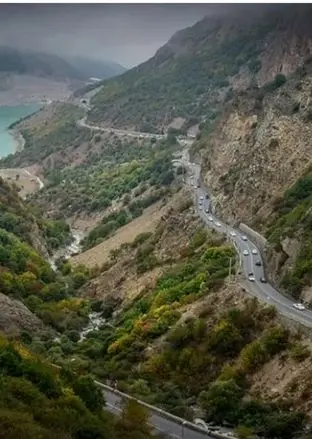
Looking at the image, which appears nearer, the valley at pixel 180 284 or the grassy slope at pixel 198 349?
the valley at pixel 180 284

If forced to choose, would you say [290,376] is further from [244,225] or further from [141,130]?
[141,130]

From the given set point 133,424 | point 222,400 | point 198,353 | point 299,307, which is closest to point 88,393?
point 133,424

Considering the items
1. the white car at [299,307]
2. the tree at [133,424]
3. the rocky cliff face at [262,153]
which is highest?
the rocky cliff face at [262,153]

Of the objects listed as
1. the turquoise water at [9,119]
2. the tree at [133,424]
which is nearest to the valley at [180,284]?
the tree at [133,424]

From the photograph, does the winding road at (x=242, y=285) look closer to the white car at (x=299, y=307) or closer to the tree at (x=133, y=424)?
the white car at (x=299, y=307)

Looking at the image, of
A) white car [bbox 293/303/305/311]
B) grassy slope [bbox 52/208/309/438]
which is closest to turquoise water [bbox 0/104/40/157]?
grassy slope [bbox 52/208/309/438]

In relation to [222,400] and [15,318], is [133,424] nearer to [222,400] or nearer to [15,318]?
[222,400]

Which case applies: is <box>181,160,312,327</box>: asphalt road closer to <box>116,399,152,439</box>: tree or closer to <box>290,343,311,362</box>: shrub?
<box>290,343,311,362</box>: shrub
